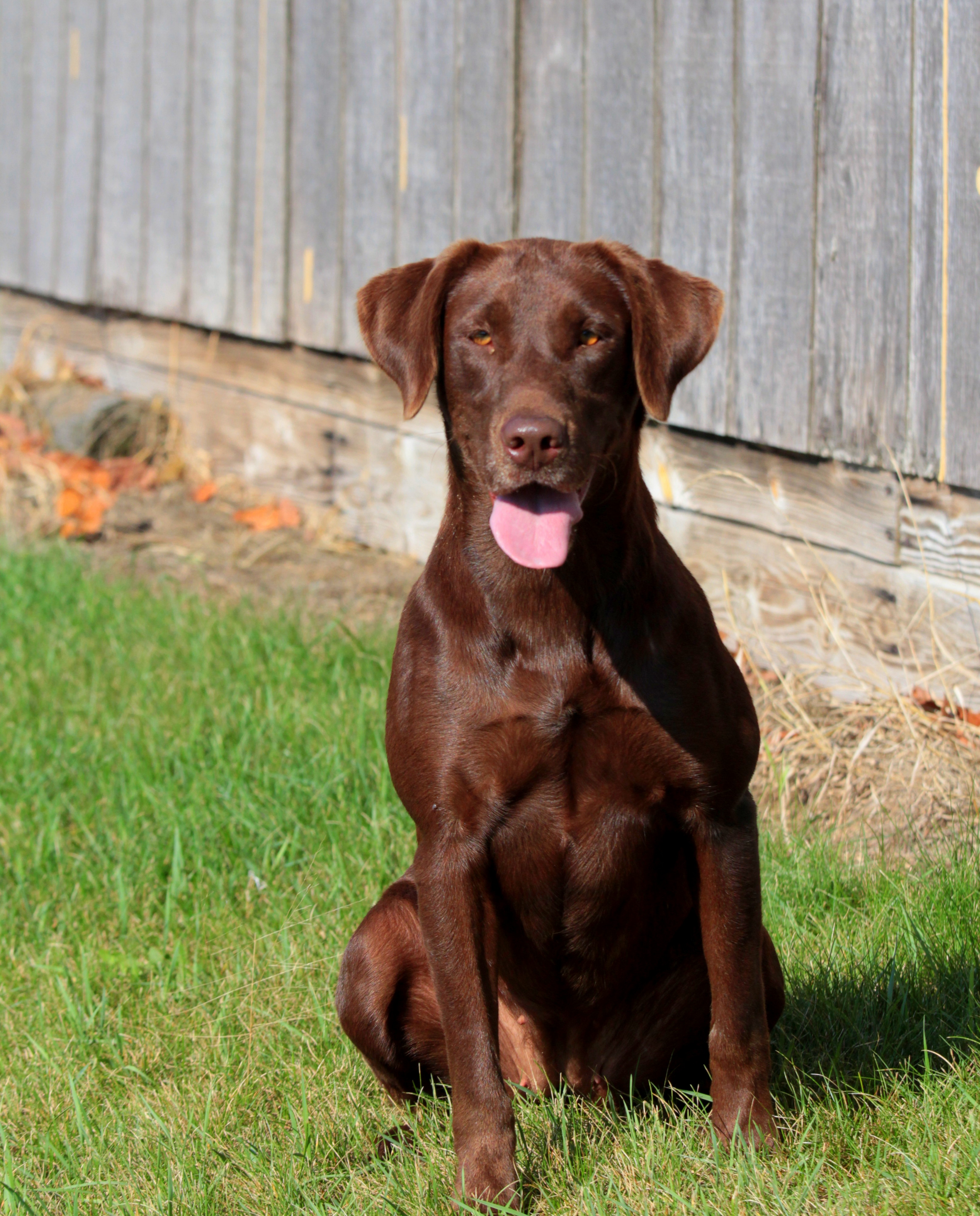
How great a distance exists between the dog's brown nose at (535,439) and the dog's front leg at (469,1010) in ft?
2.26

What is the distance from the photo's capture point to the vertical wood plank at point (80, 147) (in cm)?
786

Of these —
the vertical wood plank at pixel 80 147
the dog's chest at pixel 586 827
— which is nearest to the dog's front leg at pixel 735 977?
the dog's chest at pixel 586 827

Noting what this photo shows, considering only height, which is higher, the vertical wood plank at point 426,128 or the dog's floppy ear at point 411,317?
the vertical wood plank at point 426,128

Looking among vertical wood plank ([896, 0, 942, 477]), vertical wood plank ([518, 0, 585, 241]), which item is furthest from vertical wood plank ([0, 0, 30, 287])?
vertical wood plank ([896, 0, 942, 477])

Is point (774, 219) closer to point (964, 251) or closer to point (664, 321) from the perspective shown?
point (964, 251)

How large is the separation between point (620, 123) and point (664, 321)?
2.40 meters

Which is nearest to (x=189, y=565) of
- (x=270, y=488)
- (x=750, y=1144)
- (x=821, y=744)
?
(x=270, y=488)

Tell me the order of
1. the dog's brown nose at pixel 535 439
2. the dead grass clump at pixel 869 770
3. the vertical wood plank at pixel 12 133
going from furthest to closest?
the vertical wood plank at pixel 12 133
the dead grass clump at pixel 869 770
the dog's brown nose at pixel 535 439

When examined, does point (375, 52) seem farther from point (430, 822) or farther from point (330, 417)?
point (430, 822)

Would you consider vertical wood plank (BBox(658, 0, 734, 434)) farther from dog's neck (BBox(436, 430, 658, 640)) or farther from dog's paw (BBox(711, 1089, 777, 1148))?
dog's paw (BBox(711, 1089, 777, 1148))

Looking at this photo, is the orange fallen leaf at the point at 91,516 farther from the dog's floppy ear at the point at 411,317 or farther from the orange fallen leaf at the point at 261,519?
the dog's floppy ear at the point at 411,317

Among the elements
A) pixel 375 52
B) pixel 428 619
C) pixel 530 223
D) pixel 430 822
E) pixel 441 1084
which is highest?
pixel 375 52

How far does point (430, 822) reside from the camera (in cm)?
262

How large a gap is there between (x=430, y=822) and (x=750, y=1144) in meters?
0.76
